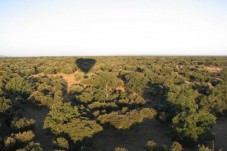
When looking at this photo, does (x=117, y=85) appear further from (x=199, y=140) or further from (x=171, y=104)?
(x=199, y=140)

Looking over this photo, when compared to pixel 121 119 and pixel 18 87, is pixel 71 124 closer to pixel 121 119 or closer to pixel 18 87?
pixel 121 119

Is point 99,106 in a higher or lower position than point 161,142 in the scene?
higher

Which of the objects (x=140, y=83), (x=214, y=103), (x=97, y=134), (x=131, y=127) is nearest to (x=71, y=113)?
(x=97, y=134)

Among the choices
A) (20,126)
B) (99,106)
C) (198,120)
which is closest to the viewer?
(20,126)

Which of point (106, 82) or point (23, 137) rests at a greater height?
point (106, 82)

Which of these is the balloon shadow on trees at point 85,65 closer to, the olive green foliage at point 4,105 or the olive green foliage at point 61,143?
the olive green foliage at point 4,105

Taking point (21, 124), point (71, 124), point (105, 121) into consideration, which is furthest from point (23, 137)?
point (105, 121)

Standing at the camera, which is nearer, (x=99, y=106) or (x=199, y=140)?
(x=199, y=140)
